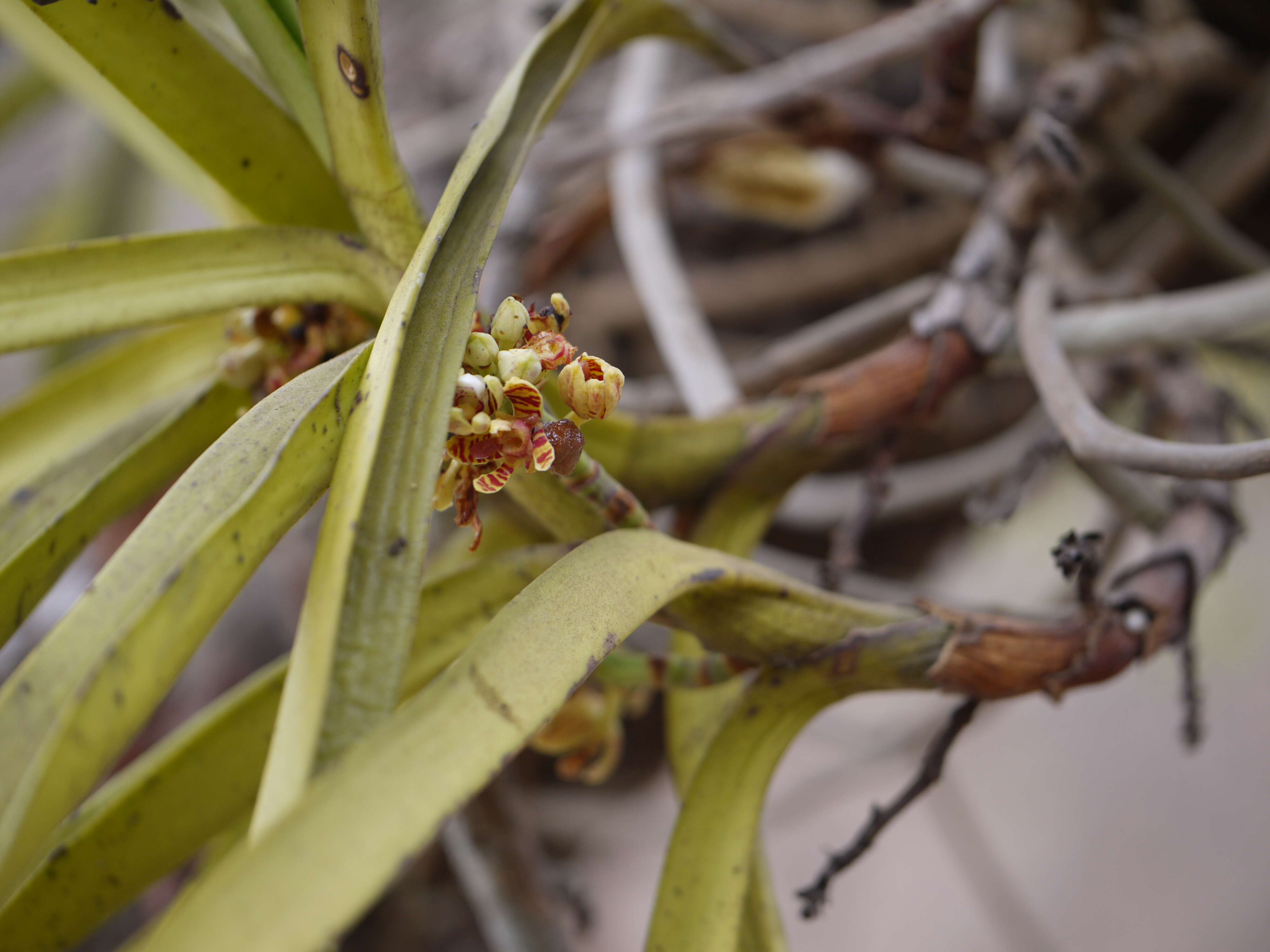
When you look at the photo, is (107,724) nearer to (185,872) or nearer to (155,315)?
(155,315)

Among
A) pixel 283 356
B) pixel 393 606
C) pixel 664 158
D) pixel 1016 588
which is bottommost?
pixel 1016 588

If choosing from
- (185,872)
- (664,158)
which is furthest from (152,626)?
(664,158)

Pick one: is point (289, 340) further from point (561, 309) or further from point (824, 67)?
point (824, 67)

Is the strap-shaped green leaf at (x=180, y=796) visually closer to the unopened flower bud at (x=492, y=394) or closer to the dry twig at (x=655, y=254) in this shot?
the unopened flower bud at (x=492, y=394)

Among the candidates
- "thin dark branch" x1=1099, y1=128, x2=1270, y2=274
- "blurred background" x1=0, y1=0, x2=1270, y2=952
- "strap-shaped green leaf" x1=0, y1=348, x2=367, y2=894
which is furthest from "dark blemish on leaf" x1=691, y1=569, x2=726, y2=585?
"thin dark branch" x1=1099, y1=128, x2=1270, y2=274

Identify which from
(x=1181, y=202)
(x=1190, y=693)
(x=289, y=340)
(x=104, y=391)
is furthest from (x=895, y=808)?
(x=1181, y=202)
